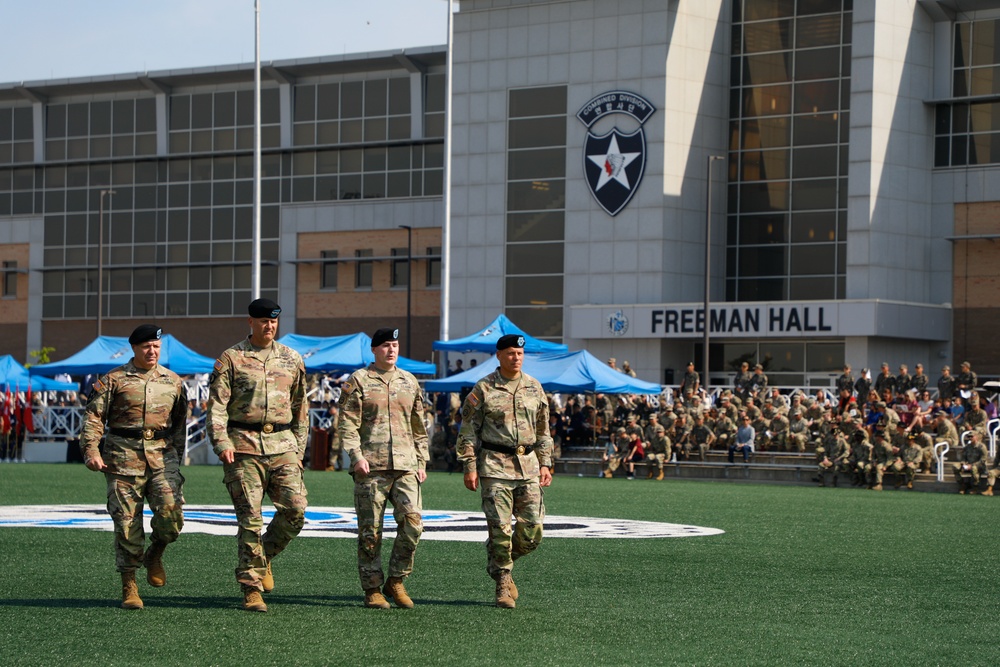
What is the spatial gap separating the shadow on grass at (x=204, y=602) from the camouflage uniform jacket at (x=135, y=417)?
941 mm

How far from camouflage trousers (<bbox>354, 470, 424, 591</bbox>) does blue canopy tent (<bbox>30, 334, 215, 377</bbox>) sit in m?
26.7

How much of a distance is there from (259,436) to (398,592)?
57.4 inches

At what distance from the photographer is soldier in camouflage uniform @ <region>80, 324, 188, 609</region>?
10672 millimetres

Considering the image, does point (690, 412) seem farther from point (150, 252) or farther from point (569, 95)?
point (150, 252)

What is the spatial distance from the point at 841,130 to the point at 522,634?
145ft

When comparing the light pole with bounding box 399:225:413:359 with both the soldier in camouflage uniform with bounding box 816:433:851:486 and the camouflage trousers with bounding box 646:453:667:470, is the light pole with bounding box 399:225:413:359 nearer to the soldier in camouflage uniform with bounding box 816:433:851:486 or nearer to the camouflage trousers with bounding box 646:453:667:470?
the camouflage trousers with bounding box 646:453:667:470

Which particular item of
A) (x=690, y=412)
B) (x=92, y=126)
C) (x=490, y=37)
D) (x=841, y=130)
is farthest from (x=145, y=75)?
(x=690, y=412)

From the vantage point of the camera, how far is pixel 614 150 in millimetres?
53219

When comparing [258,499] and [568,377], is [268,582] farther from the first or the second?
[568,377]

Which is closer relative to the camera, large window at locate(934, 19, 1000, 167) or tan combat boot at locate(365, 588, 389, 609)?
tan combat boot at locate(365, 588, 389, 609)

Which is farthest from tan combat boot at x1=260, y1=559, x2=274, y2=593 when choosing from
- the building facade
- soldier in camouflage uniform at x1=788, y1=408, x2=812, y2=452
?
the building facade

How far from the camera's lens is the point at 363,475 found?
1080 cm

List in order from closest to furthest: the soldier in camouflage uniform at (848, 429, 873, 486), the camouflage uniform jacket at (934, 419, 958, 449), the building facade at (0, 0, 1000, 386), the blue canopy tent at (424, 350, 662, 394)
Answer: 1. the soldier in camouflage uniform at (848, 429, 873, 486)
2. the camouflage uniform jacket at (934, 419, 958, 449)
3. the blue canopy tent at (424, 350, 662, 394)
4. the building facade at (0, 0, 1000, 386)

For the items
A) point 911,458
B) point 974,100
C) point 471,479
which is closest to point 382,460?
point 471,479
